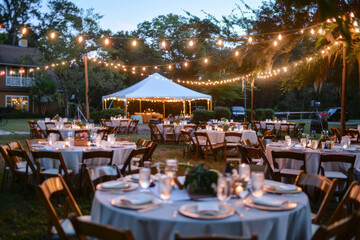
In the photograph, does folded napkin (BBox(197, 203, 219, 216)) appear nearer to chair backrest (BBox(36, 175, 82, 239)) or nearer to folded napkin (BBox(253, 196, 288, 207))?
folded napkin (BBox(253, 196, 288, 207))

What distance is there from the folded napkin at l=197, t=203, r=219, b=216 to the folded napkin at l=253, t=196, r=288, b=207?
13.4 inches

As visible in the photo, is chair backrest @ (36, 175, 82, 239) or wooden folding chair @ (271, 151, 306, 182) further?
wooden folding chair @ (271, 151, 306, 182)

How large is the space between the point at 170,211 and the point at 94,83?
2887 centimetres

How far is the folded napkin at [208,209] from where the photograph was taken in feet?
7.77

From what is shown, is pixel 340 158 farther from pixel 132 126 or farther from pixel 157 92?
pixel 157 92

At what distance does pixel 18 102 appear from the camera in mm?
32594

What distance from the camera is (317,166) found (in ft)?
18.2

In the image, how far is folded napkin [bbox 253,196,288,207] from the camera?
100 inches

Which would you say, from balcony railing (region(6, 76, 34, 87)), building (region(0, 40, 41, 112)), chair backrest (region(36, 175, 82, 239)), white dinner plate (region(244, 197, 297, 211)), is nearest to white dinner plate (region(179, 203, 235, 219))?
white dinner plate (region(244, 197, 297, 211))

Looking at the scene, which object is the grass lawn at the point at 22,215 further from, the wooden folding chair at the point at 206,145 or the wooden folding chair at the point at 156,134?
the wooden folding chair at the point at 156,134

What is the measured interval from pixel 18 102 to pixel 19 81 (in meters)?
2.01

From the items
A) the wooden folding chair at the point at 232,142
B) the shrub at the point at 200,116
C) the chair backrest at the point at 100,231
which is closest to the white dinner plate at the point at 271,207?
the chair backrest at the point at 100,231

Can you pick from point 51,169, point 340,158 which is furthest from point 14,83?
point 340,158

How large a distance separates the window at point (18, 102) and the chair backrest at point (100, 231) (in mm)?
33295
